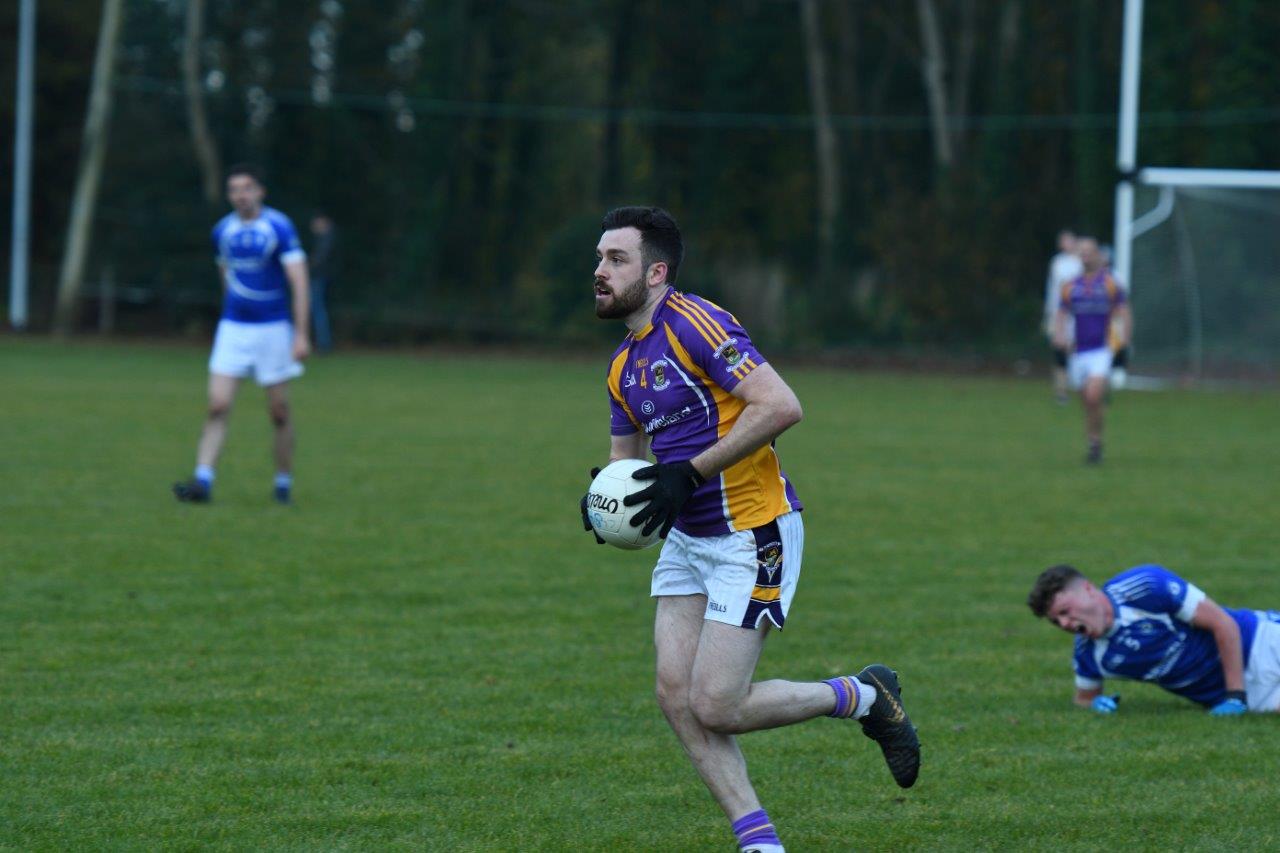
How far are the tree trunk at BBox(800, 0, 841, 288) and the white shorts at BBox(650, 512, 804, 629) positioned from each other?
32033mm

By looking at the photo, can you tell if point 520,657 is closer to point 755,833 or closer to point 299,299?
point 755,833

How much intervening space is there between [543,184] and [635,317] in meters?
35.4

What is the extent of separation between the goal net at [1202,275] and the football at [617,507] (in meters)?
23.0

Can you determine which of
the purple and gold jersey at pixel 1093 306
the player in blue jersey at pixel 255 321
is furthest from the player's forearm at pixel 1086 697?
the purple and gold jersey at pixel 1093 306

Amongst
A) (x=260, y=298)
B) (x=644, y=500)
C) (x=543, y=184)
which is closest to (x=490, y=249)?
(x=543, y=184)

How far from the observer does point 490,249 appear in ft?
127

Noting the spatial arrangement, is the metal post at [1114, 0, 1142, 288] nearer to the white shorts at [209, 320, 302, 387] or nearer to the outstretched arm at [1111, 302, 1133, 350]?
the outstretched arm at [1111, 302, 1133, 350]

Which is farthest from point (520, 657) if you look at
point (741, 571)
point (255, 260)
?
point (255, 260)

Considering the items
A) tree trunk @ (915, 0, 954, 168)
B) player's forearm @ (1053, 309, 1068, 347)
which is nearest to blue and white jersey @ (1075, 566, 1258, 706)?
player's forearm @ (1053, 309, 1068, 347)

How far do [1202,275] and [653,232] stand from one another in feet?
76.9

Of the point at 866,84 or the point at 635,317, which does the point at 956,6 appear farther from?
the point at 635,317

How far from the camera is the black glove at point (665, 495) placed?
477cm

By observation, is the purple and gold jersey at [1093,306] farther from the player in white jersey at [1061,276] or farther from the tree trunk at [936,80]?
the tree trunk at [936,80]

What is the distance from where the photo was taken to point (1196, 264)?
26734 millimetres
